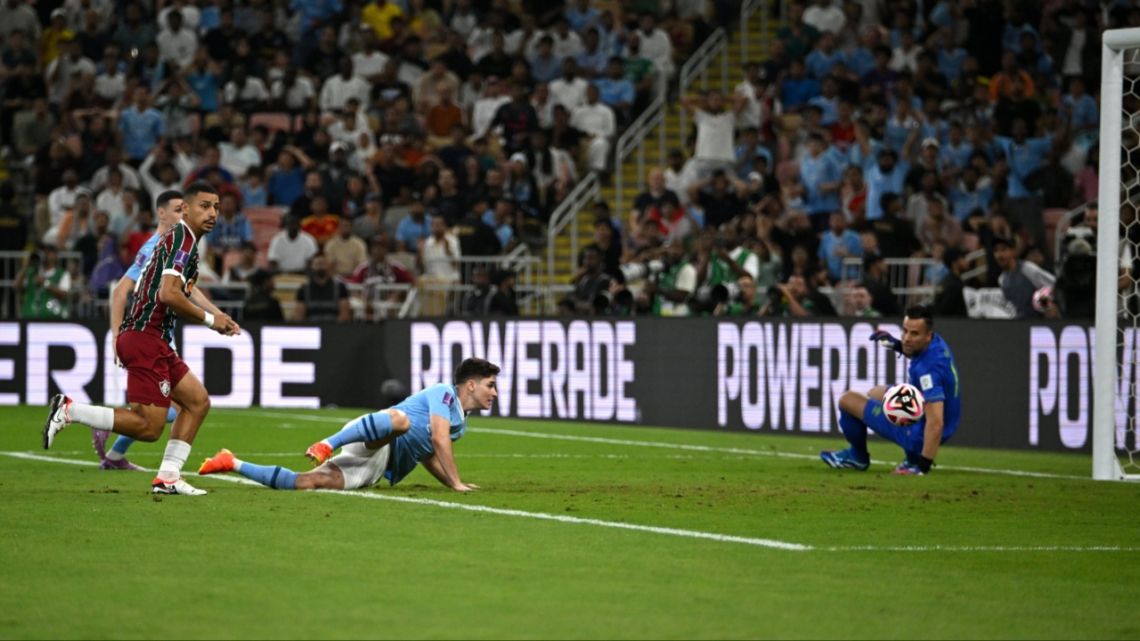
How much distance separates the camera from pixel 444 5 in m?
32.6

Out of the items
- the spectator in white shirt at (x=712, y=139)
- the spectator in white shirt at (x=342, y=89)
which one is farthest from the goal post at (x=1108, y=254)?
the spectator in white shirt at (x=342, y=89)

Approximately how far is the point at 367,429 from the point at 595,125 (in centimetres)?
1799

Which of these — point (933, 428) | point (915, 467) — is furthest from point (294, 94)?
point (933, 428)

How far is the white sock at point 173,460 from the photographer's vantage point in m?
12.2

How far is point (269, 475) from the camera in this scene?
12.2m

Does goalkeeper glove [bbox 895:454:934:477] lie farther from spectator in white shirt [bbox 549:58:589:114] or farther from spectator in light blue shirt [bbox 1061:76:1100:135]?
spectator in white shirt [bbox 549:58:589:114]

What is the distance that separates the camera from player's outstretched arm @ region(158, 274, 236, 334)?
11773 millimetres

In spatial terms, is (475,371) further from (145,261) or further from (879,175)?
(879,175)

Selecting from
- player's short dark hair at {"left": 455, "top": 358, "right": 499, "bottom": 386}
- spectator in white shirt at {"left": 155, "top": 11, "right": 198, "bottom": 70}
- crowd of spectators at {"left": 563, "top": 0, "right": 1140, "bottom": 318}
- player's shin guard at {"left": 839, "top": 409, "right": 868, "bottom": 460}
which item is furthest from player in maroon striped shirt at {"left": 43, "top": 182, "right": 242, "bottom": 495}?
spectator in white shirt at {"left": 155, "top": 11, "right": 198, "bottom": 70}

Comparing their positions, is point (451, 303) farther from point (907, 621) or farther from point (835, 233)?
point (907, 621)

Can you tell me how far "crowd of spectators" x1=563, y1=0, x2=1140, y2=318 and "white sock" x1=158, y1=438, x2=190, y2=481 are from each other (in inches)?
423

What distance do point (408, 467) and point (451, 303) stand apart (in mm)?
13609

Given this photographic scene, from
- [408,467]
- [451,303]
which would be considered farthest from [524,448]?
[451,303]

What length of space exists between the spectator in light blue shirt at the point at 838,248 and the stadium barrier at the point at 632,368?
3267mm
